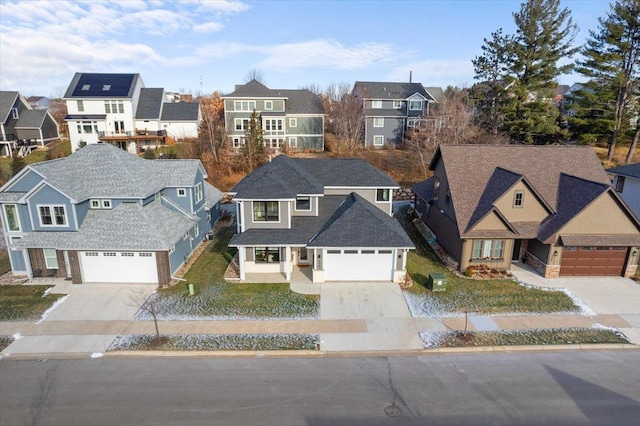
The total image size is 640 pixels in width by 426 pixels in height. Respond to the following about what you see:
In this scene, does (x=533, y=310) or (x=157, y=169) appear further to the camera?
(x=157, y=169)

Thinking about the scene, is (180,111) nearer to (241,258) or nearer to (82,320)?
(241,258)

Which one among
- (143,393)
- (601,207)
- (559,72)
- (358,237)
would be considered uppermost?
(559,72)

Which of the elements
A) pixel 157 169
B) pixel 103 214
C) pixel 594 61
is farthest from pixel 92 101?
pixel 594 61

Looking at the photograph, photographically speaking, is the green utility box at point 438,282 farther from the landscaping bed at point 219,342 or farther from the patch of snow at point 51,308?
the patch of snow at point 51,308

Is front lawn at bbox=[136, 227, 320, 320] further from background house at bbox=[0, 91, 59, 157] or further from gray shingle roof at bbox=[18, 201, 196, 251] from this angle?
background house at bbox=[0, 91, 59, 157]

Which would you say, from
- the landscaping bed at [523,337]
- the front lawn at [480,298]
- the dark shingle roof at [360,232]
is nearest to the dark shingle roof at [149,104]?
the dark shingle roof at [360,232]

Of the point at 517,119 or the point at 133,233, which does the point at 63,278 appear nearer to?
the point at 133,233
